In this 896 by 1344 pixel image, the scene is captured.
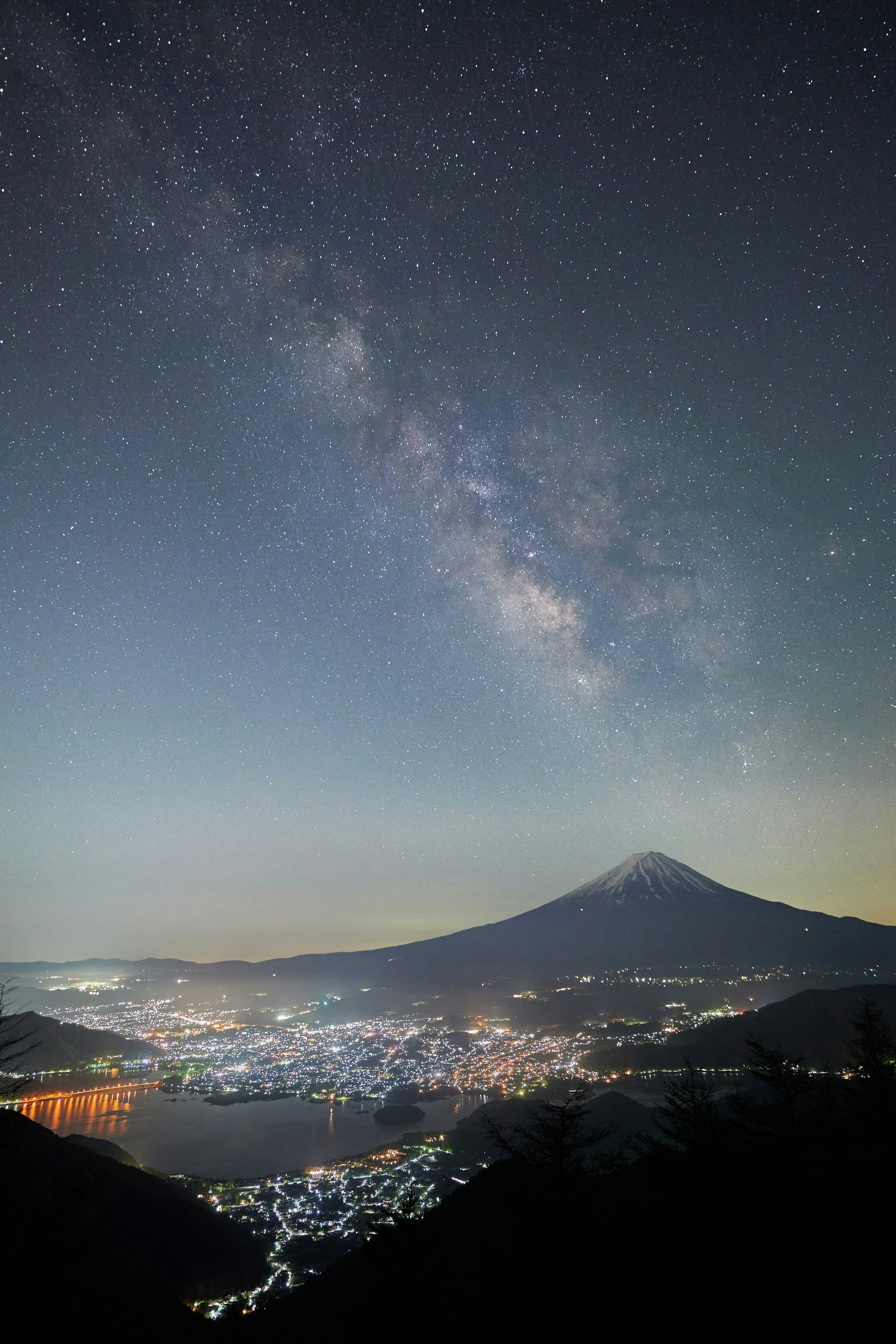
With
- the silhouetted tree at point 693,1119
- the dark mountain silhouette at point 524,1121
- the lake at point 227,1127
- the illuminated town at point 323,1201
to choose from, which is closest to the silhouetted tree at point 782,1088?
the silhouetted tree at point 693,1119

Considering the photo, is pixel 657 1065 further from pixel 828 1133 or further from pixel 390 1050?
pixel 828 1133

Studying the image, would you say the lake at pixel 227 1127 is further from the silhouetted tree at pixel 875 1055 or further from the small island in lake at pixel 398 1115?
the silhouetted tree at pixel 875 1055

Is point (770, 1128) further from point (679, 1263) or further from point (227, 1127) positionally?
point (227, 1127)

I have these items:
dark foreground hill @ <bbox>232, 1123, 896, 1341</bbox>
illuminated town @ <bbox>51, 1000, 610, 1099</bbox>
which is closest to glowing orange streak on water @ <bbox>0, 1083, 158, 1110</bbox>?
illuminated town @ <bbox>51, 1000, 610, 1099</bbox>

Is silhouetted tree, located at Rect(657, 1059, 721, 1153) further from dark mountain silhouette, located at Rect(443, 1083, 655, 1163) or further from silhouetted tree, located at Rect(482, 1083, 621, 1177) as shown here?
dark mountain silhouette, located at Rect(443, 1083, 655, 1163)

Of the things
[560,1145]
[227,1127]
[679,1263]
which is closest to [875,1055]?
[679,1263]

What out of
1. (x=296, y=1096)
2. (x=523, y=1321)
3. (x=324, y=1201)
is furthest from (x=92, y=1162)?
(x=296, y=1096)

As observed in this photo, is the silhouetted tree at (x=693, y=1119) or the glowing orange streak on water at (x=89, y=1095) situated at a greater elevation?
the silhouetted tree at (x=693, y=1119)
